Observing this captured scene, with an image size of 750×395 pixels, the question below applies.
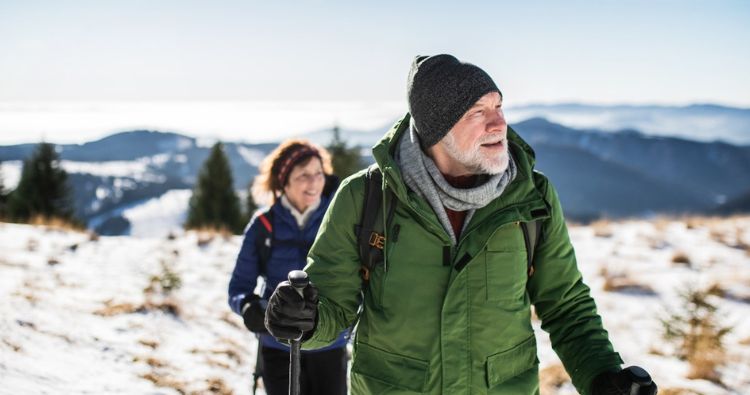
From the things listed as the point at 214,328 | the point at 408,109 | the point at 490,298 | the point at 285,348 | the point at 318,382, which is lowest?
the point at 214,328

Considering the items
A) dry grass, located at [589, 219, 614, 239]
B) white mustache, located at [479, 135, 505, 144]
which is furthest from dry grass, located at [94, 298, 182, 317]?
dry grass, located at [589, 219, 614, 239]

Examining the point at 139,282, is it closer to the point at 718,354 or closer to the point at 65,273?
the point at 65,273

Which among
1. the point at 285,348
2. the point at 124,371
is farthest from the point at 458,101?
the point at 124,371

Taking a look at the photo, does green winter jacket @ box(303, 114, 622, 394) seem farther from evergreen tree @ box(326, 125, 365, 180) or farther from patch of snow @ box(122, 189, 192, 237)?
patch of snow @ box(122, 189, 192, 237)

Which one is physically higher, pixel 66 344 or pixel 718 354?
pixel 66 344

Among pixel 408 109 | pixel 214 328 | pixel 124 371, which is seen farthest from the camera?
pixel 214 328

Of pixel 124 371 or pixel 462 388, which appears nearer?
pixel 462 388

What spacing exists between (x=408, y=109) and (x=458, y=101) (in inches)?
11.4

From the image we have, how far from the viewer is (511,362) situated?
77.2 inches

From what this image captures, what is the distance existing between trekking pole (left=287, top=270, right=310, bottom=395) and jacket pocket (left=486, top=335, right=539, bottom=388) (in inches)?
29.8

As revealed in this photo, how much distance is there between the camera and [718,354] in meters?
5.09

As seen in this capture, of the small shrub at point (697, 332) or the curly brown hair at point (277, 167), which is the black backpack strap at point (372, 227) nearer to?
the curly brown hair at point (277, 167)

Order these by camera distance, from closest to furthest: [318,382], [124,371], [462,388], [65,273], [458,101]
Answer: [462,388] → [458,101] → [318,382] → [124,371] → [65,273]

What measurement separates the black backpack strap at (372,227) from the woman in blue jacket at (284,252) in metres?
1.33
